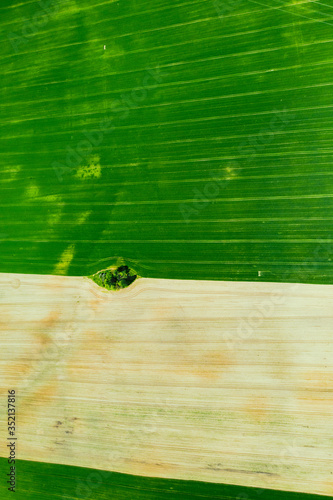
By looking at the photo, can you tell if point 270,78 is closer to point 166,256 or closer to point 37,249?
point 166,256

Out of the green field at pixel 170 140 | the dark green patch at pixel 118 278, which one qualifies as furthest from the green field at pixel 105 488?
the green field at pixel 170 140

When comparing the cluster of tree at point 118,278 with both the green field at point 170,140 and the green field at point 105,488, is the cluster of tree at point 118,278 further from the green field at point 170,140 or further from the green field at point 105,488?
the green field at point 105,488

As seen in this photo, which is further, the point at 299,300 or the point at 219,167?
the point at 219,167

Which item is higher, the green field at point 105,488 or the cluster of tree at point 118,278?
the cluster of tree at point 118,278

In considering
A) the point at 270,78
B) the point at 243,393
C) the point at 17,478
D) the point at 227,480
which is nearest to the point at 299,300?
the point at 243,393

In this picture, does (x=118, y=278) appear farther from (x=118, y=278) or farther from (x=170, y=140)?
(x=170, y=140)

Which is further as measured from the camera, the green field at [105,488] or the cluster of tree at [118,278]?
the cluster of tree at [118,278]

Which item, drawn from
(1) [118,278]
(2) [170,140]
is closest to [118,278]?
(1) [118,278]
